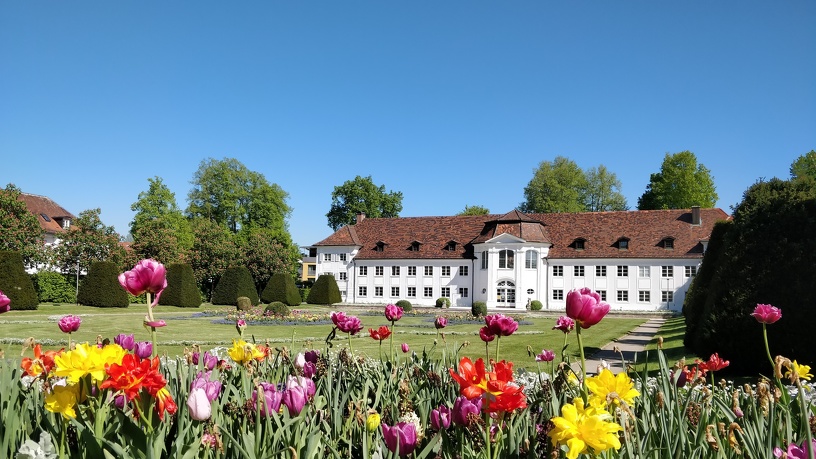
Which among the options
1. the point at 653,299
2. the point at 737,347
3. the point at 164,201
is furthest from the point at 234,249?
the point at 737,347

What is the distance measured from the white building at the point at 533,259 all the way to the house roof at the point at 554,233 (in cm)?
7

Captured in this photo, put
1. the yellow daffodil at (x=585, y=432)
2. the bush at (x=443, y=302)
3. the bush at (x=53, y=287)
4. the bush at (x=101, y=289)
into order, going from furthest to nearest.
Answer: the bush at (x=443, y=302), the bush at (x=53, y=287), the bush at (x=101, y=289), the yellow daffodil at (x=585, y=432)

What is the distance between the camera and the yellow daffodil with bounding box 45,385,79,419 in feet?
7.95

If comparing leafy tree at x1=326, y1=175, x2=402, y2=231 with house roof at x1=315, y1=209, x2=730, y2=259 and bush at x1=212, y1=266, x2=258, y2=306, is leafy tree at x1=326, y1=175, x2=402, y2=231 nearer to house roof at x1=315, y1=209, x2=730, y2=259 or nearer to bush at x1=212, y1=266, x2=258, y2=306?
house roof at x1=315, y1=209, x2=730, y2=259

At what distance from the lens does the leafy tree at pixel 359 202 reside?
62.2 m

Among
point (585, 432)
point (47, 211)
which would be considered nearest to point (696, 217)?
point (585, 432)

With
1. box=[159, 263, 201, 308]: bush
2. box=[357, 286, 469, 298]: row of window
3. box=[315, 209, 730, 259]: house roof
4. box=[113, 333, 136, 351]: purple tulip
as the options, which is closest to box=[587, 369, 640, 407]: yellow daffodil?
box=[113, 333, 136, 351]: purple tulip

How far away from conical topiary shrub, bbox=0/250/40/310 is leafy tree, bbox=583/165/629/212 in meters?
50.3

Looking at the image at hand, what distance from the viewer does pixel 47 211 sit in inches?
2260

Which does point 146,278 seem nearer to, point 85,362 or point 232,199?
point 85,362

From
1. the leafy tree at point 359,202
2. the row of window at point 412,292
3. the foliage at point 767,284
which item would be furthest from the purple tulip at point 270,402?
the leafy tree at point 359,202

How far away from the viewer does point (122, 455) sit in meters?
1.98

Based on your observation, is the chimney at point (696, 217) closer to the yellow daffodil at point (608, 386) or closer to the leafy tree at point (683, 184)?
the leafy tree at point (683, 184)

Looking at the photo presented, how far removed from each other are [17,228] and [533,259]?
32634 millimetres
